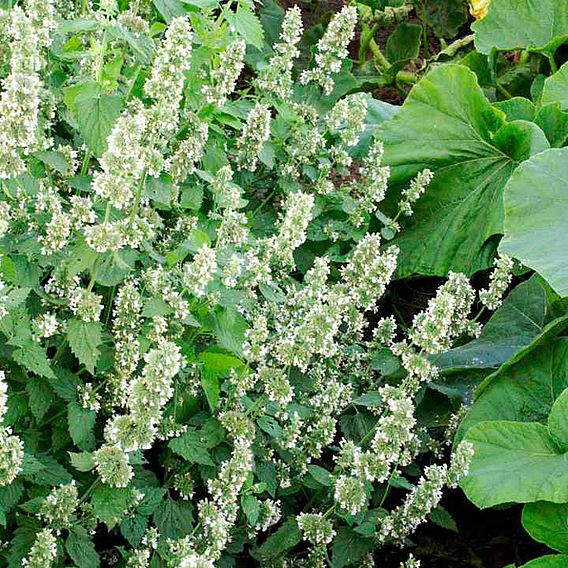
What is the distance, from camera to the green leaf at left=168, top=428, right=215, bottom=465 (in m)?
1.91

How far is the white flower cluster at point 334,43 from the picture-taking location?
7.79 ft

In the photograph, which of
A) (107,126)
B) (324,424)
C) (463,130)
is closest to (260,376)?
(324,424)

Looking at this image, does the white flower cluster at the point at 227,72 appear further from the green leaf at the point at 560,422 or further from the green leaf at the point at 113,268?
the green leaf at the point at 560,422

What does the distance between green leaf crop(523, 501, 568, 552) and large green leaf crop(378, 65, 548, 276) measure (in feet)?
3.18

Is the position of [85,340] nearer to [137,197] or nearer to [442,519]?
[137,197]

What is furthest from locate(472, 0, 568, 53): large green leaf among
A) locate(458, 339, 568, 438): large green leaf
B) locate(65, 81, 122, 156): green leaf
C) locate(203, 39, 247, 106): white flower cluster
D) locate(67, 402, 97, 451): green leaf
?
locate(67, 402, 97, 451): green leaf

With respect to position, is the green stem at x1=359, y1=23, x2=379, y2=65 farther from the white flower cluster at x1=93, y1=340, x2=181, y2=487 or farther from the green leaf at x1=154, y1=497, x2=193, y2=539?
the white flower cluster at x1=93, y1=340, x2=181, y2=487

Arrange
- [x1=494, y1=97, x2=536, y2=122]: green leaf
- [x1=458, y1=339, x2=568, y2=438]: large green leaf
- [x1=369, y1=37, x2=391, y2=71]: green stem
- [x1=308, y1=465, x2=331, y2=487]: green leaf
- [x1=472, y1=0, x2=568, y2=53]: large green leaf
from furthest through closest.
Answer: [x1=369, y1=37, x2=391, y2=71]: green stem < [x1=472, y1=0, x2=568, y2=53]: large green leaf < [x1=494, y1=97, x2=536, y2=122]: green leaf < [x1=458, y1=339, x2=568, y2=438]: large green leaf < [x1=308, y1=465, x2=331, y2=487]: green leaf

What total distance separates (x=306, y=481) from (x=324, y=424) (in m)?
0.14

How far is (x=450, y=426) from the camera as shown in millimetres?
2525

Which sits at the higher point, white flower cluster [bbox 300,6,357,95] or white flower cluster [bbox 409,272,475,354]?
white flower cluster [bbox 300,6,357,95]

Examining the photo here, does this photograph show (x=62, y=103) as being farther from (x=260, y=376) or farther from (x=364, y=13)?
(x=364, y=13)

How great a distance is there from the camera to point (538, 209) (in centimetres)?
244

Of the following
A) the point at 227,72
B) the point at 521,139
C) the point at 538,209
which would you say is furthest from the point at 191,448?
the point at 521,139
